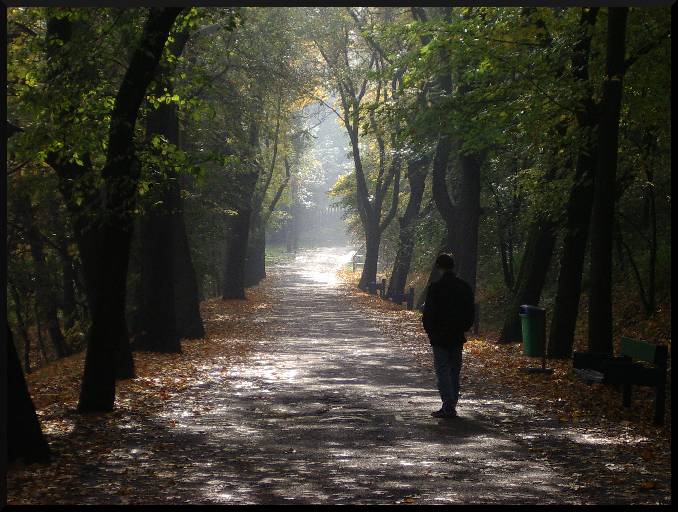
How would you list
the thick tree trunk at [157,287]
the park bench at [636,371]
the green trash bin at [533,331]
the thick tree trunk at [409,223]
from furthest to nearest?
the thick tree trunk at [409,223] → the thick tree trunk at [157,287] → the green trash bin at [533,331] → the park bench at [636,371]

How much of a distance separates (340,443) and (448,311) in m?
2.49

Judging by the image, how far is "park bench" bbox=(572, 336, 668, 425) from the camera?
10883mm

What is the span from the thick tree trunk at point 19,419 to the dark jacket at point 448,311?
4.68 meters

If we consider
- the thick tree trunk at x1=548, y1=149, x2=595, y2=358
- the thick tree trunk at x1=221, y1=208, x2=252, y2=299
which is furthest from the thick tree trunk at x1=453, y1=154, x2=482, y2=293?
the thick tree trunk at x1=221, y1=208, x2=252, y2=299

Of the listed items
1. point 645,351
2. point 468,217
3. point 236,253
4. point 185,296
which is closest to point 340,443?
point 645,351

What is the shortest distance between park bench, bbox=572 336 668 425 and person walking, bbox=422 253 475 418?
1909mm

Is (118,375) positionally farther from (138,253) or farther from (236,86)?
(236,86)

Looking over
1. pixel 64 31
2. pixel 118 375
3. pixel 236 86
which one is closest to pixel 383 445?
pixel 118 375

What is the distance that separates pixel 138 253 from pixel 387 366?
982cm

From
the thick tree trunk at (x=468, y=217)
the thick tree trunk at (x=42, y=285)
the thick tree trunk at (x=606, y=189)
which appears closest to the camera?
the thick tree trunk at (x=606, y=189)

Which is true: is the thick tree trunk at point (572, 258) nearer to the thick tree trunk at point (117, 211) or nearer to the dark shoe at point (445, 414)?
the dark shoe at point (445, 414)

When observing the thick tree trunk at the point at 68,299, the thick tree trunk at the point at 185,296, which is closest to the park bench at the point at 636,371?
the thick tree trunk at the point at 185,296

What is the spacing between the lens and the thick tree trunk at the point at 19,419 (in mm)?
8406
